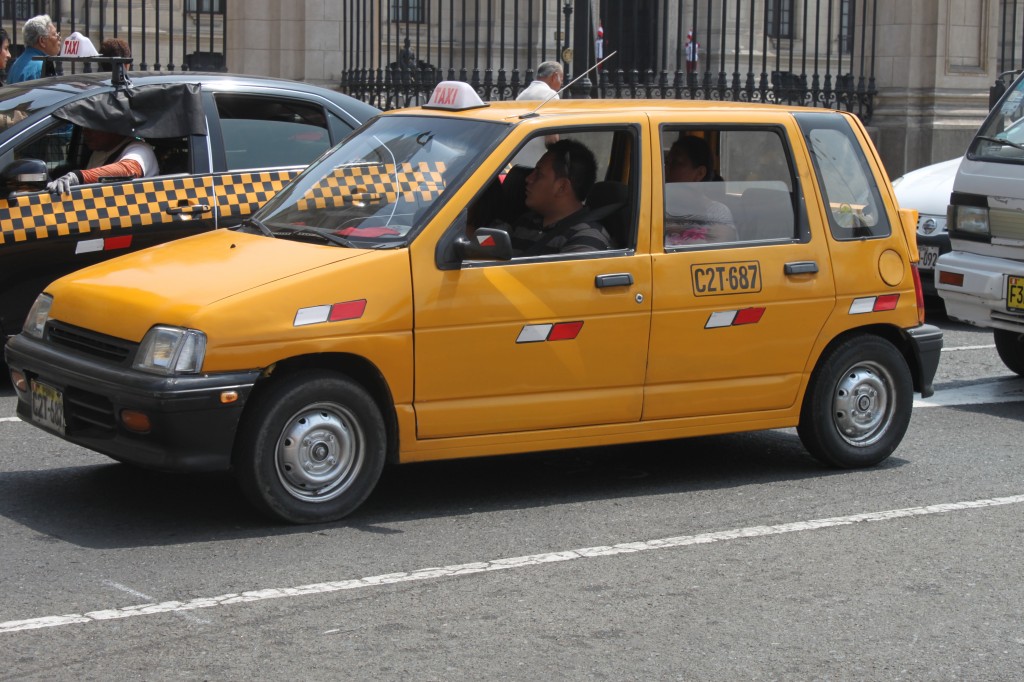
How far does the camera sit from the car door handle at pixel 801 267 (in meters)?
7.02

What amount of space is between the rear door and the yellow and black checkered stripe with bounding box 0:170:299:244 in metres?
3.31

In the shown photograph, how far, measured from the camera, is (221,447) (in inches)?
231

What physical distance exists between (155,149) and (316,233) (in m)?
3.18

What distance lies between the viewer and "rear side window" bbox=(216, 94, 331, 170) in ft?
30.8

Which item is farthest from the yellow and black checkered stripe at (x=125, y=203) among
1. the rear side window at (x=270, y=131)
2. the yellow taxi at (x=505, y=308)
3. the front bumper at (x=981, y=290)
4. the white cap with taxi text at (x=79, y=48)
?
the front bumper at (x=981, y=290)

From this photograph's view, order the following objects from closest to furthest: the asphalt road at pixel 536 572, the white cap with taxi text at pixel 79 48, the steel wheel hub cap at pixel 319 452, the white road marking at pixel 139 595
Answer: the asphalt road at pixel 536 572 < the white road marking at pixel 139 595 < the steel wheel hub cap at pixel 319 452 < the white cap with taxi text at pixel 79 48

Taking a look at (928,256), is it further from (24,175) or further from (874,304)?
(24,175)

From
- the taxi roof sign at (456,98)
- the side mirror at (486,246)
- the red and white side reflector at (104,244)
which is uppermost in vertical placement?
the taxi roof sign at (456,98)

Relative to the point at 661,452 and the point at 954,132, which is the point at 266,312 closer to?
the point at 661,452

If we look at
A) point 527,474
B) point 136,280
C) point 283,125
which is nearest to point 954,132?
point 283,125

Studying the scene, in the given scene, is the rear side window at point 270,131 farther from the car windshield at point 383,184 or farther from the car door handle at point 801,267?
the car door handle at point 801,267

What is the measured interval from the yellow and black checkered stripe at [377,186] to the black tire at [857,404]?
2100 millimetres

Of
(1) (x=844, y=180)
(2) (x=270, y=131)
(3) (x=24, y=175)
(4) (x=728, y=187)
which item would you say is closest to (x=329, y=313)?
(4) (x=728, y=187)

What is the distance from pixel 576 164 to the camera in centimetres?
692
